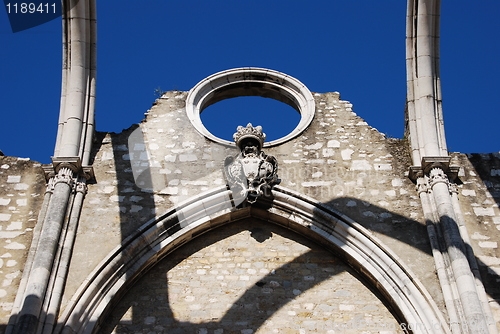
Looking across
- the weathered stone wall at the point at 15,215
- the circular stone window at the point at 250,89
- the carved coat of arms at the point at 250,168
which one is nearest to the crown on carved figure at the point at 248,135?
the carved coat of arms at the point at 250,168

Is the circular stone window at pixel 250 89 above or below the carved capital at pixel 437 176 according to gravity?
above

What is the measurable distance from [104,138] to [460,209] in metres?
4.64

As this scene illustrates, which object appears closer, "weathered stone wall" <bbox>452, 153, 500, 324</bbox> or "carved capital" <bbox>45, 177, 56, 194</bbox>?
"weathered stone wall" <bbox>452, 153, 500, 324</bbox>

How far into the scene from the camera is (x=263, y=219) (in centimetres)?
1111

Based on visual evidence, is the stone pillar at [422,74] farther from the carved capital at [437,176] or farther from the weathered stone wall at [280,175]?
the carved capital at [437,176]

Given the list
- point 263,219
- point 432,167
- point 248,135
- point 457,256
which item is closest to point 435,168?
point 432,167

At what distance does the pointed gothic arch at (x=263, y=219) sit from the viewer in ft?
31.8

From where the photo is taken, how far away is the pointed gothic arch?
31.8ft

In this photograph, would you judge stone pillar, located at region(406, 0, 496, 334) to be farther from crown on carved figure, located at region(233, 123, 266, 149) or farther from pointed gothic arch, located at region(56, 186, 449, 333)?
crown on carved figure, located at region(233, 123, 266, 149)

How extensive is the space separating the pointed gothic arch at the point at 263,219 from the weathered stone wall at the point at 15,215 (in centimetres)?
79

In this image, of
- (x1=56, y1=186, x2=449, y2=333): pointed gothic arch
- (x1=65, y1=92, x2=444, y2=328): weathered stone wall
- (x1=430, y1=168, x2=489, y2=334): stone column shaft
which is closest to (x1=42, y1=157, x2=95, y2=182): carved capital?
(x1=65, y1=92, x2=444, y2=328): weathered stone wall

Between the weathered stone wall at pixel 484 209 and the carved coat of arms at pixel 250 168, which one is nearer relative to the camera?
the weathered stone wall at pixel 484 209

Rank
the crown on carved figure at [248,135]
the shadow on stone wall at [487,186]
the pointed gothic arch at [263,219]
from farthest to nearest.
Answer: the crown on carved figure at [248,135], the shadow on stone wall at [487,186], the pointed gothic arch at [263,219]

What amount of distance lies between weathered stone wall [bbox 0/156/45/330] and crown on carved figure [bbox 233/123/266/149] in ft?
8.17
